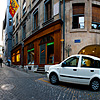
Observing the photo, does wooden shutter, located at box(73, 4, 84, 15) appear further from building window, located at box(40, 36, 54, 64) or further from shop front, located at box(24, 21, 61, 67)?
building window, located at box(40, 36, 54, 64)

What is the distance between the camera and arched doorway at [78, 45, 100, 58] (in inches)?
422

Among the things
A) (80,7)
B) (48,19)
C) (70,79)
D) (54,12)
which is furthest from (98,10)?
(70,79)

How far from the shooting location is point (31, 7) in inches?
718

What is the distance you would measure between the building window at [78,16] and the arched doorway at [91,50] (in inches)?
82.2

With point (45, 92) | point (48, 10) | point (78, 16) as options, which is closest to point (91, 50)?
point (78, 16)

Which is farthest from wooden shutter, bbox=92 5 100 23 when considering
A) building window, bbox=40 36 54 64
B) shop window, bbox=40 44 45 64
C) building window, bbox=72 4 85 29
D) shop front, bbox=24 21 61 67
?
shop window, bbox=40 44 45 64

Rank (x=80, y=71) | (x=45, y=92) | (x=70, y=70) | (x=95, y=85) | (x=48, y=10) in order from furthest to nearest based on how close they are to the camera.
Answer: (x=48, y=10)
(x=70, y=70)
(x=80, y=71)
(x=95, y=85)
(x=45, y=92)

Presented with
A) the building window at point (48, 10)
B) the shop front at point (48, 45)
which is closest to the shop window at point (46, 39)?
the shop front at point (48, 45)

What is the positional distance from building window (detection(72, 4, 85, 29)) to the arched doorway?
2.09 metres

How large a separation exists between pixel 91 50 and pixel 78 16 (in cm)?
332

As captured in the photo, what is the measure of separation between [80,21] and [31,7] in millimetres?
9769

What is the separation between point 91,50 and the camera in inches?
428

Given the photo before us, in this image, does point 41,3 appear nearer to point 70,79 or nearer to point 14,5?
point 14,5

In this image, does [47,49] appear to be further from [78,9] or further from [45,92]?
[45,92]
